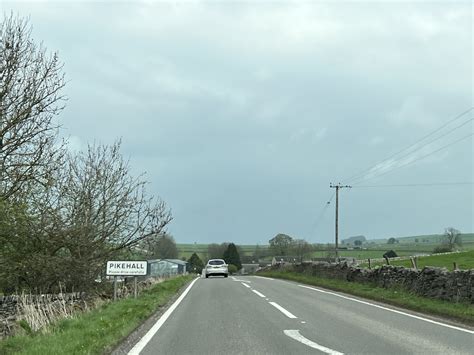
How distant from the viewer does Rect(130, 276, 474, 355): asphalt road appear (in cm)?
867

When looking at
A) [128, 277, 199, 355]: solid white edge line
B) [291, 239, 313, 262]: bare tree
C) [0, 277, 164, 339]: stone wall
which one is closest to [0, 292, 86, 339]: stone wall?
[0, 277, 164, 339]: stone wall

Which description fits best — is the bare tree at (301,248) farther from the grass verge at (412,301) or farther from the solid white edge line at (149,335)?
the solid white edge line at (149,335)

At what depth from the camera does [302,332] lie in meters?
10.5

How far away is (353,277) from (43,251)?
15179 mm

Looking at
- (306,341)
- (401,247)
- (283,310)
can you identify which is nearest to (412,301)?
(283,310)

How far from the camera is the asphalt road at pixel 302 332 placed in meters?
8.67

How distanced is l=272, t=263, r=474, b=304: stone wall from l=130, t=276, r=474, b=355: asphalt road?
2191 millimetres

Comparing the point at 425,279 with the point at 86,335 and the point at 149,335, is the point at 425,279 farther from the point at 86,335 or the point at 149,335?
the point at 86,335

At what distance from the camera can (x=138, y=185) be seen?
961 inches

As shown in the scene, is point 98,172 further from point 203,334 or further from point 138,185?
point 203,334

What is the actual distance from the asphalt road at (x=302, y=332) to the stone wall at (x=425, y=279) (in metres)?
2.19

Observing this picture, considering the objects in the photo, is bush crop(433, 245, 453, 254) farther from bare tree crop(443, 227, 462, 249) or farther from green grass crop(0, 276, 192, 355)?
green grass crop(0, 276, 192, 355)

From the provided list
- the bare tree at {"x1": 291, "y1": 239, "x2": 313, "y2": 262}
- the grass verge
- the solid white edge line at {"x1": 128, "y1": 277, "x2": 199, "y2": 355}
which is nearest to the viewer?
the solid white edge line at {"x1": 128, "y1": 277, "x2": 199, "y2": 355}

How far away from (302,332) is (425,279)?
30.5 feet
